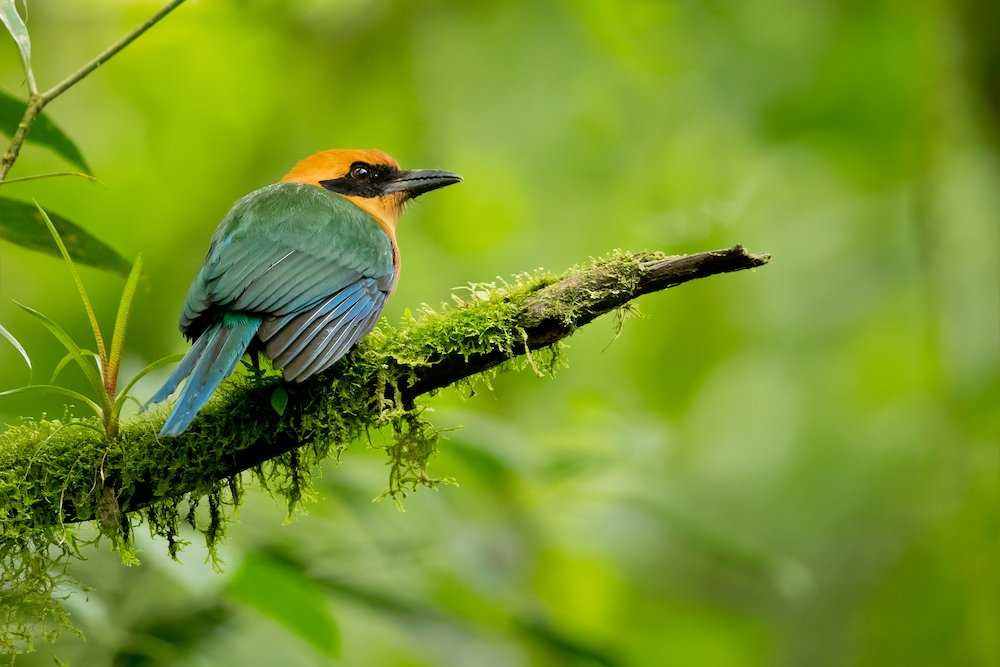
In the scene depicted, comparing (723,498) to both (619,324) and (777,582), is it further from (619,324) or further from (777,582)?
(619,324)

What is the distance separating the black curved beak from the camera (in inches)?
164

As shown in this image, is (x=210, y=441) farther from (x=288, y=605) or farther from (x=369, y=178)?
(x=369, y=178)

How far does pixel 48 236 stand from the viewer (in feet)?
8.68

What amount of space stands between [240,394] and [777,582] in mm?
1904

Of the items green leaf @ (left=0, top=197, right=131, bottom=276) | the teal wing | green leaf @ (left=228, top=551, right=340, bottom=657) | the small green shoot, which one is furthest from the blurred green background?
the small green shoot

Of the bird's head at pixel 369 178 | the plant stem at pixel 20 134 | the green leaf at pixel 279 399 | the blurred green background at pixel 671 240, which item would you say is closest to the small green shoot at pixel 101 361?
the plant stem at pixel 20 134

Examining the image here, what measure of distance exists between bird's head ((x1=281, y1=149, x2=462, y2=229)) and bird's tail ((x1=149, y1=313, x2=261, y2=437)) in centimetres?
140

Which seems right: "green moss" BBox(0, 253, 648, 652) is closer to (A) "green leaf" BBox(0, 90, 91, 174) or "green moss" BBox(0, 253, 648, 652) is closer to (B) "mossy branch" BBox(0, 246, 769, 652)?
(B) "mossy branch" BBox(0, 246, 769, 652)

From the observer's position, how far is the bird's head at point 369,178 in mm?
4152

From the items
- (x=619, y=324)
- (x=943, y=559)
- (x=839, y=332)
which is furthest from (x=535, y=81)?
(x=619, y=324)

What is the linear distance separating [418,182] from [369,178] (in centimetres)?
19

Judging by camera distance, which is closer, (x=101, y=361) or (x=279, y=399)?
(x=101, y=361)

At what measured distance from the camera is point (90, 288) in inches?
209

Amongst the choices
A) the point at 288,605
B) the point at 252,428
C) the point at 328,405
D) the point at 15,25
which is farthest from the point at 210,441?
the point at 15,25
